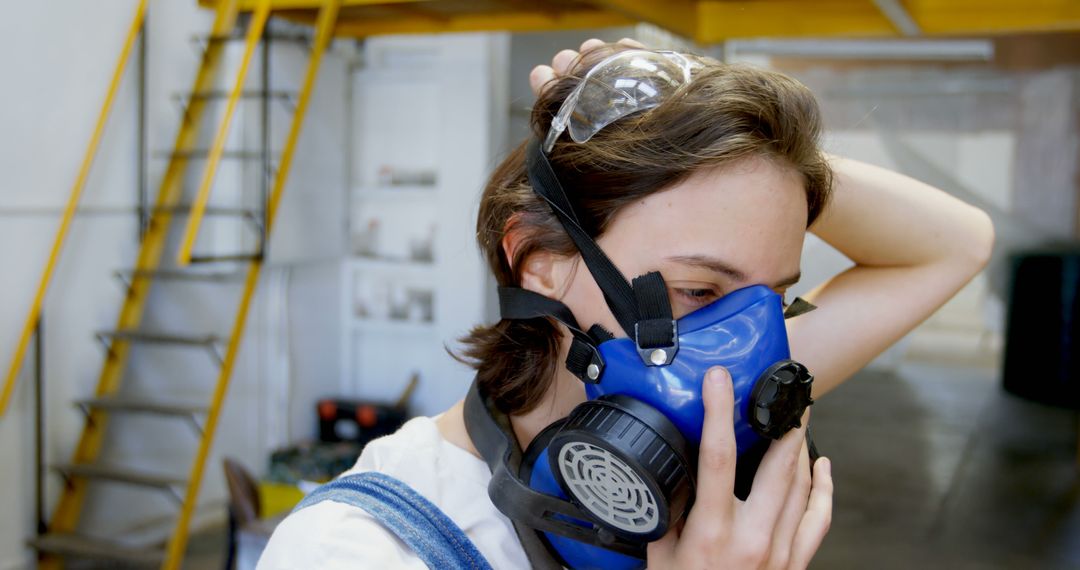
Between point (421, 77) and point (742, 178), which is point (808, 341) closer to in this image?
point (742, 178)

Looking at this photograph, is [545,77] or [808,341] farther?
[808,341]

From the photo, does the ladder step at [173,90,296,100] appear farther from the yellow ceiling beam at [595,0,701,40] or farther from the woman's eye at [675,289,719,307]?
the woman's eye at [675,289,719,307]

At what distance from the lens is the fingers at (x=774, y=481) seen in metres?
1.07

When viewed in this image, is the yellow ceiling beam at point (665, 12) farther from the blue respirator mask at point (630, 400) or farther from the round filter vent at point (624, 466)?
the round filter vent at point (624, 466)

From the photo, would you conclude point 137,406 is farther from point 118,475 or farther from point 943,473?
point 943,473

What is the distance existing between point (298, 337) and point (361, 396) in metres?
0.77

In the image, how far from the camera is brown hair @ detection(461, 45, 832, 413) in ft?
3.70

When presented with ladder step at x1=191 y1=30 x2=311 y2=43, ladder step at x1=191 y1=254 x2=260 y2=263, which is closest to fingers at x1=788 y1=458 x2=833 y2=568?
ladder step at x1=191 y1=254 x2=260 y2=263

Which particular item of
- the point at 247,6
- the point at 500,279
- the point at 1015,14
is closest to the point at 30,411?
the point at 247,6

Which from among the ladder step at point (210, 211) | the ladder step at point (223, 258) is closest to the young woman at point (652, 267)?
the ladder step at point (223, 258)

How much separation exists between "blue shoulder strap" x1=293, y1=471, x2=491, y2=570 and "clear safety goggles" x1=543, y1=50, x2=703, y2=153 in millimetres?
442

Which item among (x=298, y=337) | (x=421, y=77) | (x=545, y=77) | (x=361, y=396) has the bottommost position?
(x=361, y=396)

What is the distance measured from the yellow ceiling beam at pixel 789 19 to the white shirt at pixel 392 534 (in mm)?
4284

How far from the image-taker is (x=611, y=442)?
110 cm
